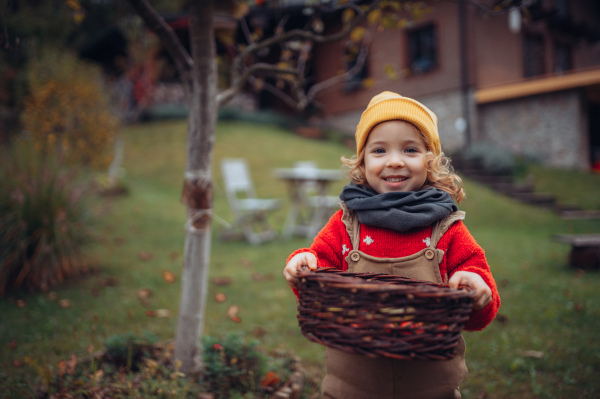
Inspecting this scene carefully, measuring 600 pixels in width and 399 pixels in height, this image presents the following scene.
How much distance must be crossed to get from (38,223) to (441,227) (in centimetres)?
422

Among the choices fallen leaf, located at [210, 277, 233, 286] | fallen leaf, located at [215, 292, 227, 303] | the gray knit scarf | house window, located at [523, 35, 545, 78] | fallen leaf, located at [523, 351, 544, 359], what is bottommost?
fallen leaf, located at [523, 351, 544, 359]

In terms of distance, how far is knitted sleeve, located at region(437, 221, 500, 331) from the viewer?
143 cm

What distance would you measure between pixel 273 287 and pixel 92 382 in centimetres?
274

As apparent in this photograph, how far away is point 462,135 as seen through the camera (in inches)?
524

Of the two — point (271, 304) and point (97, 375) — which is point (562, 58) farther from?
point (97, 375)

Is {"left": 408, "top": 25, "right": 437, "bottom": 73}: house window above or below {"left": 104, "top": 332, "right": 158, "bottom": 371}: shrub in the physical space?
above

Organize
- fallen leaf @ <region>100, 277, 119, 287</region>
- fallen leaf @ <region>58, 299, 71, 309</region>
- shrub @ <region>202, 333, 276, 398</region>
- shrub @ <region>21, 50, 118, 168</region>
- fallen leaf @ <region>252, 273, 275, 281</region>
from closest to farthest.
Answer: shrub @ <region>202, 333, 276, 398</region>, fallen leaf @ <region>58, 299, 71, 309</region>, fallen leaf @ <region>100, 277, 119, 287</region>, fallen leaf @ <region>252, 273, 275, 281</region>, shrub @ <region>21, 50, 118, 168</region>

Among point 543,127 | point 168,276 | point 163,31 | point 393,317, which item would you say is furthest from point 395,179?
point 543,127

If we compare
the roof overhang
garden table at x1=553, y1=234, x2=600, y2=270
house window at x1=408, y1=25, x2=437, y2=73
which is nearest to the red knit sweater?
garden table at x1=553, y1=234, x2=600, y2=270

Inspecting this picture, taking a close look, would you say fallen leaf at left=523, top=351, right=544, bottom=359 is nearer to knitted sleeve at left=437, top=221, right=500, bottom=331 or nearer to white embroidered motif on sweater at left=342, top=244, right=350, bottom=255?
knitted sleeve at left=437, top=221, right=500, bottom=331

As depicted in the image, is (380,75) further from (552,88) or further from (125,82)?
(125,82)

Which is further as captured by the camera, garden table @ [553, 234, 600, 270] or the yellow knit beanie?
garden table @ [553, 234, 600, 270]

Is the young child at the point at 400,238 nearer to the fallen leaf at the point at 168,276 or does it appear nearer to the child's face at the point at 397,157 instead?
the child's face at the point at 397,157

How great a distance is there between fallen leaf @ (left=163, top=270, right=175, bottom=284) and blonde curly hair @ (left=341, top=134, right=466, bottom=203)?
3543 millimetres
